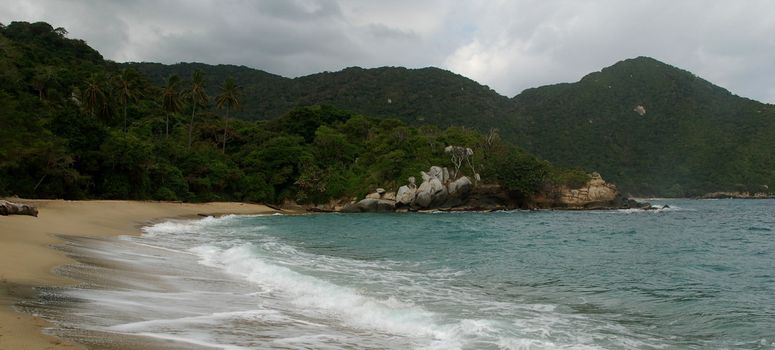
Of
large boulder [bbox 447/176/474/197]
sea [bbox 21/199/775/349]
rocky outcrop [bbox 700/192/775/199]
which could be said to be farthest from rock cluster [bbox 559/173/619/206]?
rocky outcrop [bbox 700/192/775/199]

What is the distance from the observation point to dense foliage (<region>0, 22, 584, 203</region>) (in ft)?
122

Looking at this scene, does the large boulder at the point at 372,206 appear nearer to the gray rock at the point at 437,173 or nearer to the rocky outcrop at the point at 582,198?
the gray rock at the point at 437,173

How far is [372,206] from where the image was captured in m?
68.8

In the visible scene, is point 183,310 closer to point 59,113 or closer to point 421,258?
point 421,258

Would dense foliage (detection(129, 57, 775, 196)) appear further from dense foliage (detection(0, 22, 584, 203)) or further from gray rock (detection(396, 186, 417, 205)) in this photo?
gray rock (detection(396, 186, 417, 205))

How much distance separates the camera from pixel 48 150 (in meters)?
34.7

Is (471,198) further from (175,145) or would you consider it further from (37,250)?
(37,250)

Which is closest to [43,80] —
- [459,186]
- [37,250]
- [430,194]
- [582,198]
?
[430,194]

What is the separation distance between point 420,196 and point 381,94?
242 ft

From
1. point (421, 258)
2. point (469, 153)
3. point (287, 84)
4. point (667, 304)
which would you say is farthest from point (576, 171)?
point (287, 84)

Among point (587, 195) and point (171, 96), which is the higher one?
point (171, 96)

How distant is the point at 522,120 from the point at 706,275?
406ft

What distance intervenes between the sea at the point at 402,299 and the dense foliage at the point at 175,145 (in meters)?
23.4

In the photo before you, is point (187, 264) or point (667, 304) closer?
point (667, 304)
